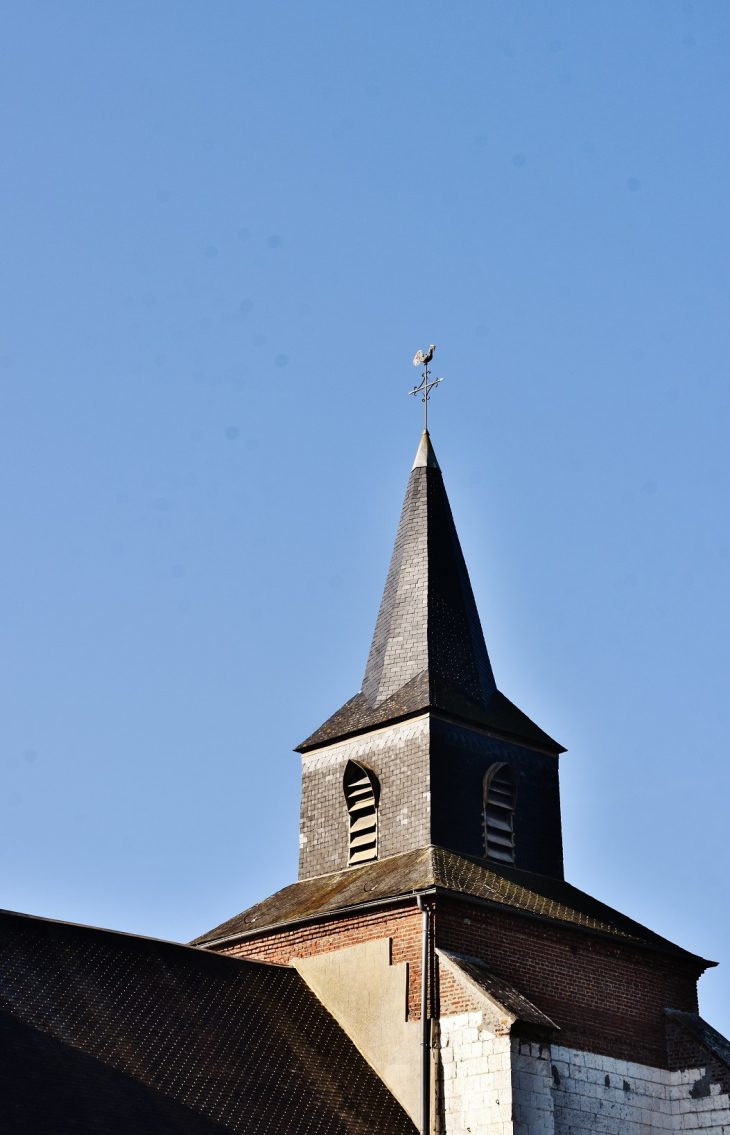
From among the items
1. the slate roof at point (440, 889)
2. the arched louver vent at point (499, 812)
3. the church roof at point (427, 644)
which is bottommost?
the slate roof at point (440, 889)

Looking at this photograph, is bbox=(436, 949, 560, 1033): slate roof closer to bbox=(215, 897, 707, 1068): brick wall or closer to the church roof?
bbox=(215, 897, 707, 1068): brick wall

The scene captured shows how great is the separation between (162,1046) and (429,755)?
575 cm

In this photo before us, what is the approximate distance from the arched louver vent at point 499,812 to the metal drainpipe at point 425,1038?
2.41m

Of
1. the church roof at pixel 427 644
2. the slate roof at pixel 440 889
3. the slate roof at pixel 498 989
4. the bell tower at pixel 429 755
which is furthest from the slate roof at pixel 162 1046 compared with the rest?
the church roof at pixel 427 644

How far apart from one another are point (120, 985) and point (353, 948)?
10.8 ft

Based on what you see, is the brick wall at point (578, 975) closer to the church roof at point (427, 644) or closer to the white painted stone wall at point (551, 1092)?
the white painted stone wall at point (551, 1092)

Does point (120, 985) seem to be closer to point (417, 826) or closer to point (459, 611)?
point (417, 826)

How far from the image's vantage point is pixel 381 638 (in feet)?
73.4

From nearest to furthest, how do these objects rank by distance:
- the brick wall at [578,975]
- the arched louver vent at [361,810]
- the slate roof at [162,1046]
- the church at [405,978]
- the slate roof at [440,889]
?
the slate roof at [162,1046], the church at [405,978], the brick wall at [578,975], the slate roof at [440,889], the arched louver vent at [361,810]

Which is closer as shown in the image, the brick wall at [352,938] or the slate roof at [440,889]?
the brick wall at [352,938]

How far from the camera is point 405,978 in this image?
1738 cm

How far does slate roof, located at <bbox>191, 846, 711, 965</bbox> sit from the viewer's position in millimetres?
18031

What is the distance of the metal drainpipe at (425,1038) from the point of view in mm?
16406

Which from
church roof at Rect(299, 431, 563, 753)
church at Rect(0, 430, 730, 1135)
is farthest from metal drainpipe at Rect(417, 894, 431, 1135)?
church roof at Rect(299, 431, 563, 753)
